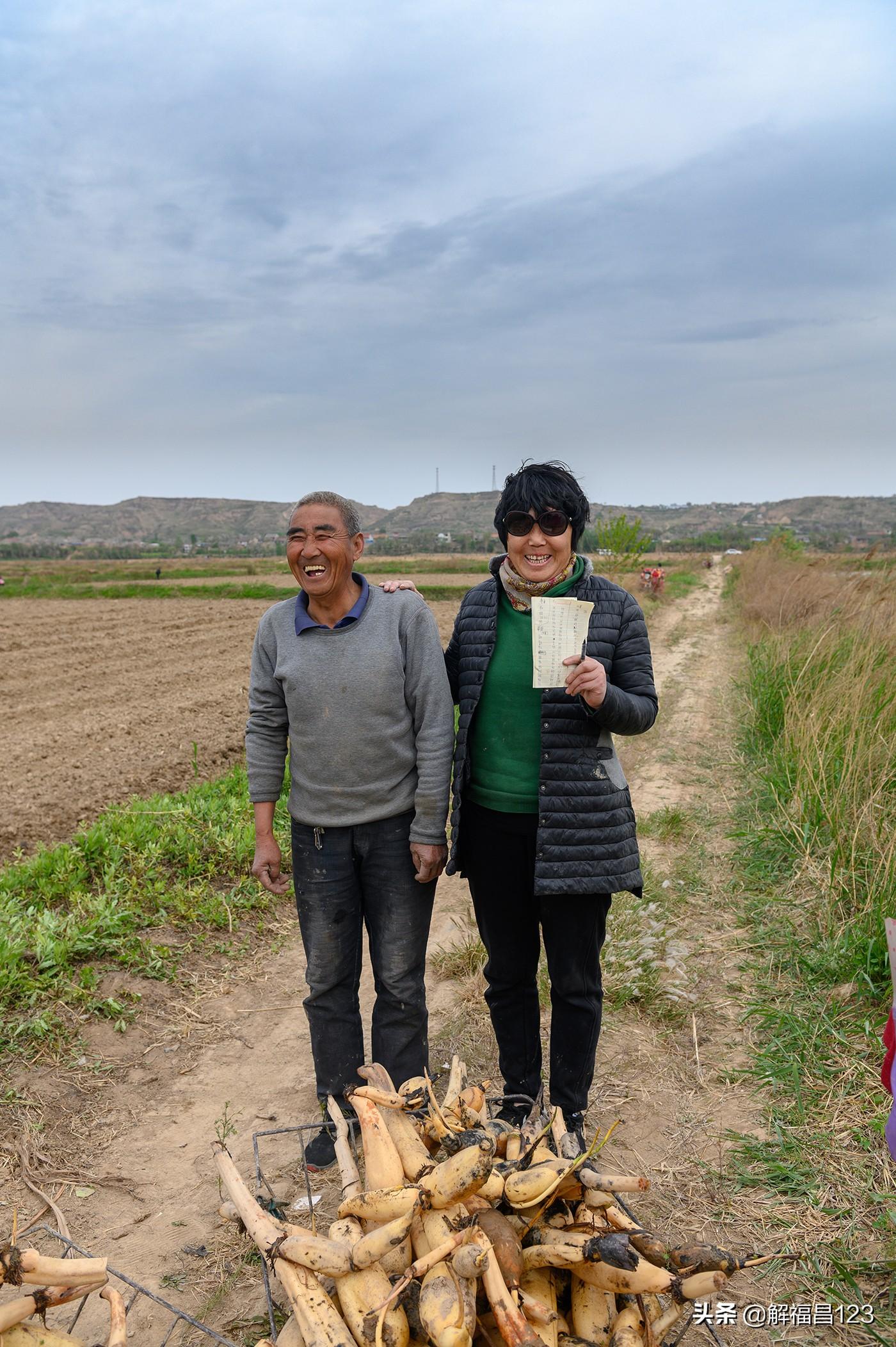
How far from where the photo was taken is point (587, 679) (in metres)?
2.38

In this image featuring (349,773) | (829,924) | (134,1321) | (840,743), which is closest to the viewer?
(134,1321)

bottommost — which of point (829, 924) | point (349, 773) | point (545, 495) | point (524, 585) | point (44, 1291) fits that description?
point (829, 924)

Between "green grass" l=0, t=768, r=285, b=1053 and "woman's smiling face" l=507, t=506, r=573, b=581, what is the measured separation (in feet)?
9.05

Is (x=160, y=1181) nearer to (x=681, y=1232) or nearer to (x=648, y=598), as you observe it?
(x=681, y=1232)

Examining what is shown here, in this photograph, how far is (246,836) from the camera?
5422mm

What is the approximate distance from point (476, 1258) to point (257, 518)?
15080cm

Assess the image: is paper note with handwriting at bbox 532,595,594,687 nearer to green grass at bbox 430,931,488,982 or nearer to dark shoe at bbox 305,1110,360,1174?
dark shoe at bbox 305,1110,360,1174

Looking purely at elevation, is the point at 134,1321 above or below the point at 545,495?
below

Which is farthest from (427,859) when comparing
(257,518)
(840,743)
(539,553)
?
(257,518)

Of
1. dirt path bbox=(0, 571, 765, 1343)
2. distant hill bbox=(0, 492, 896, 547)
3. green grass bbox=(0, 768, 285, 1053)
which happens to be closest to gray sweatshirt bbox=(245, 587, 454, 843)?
dirt path bbox=(0, 571, 765, 1343)

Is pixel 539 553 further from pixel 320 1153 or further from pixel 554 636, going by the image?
pixel 320 1153

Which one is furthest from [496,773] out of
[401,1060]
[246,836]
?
[246,836]

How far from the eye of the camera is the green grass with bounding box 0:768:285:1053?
147 inches

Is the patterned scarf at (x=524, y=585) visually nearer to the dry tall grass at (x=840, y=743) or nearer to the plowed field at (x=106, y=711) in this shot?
the dry tall grass at (x=840, y=743)
